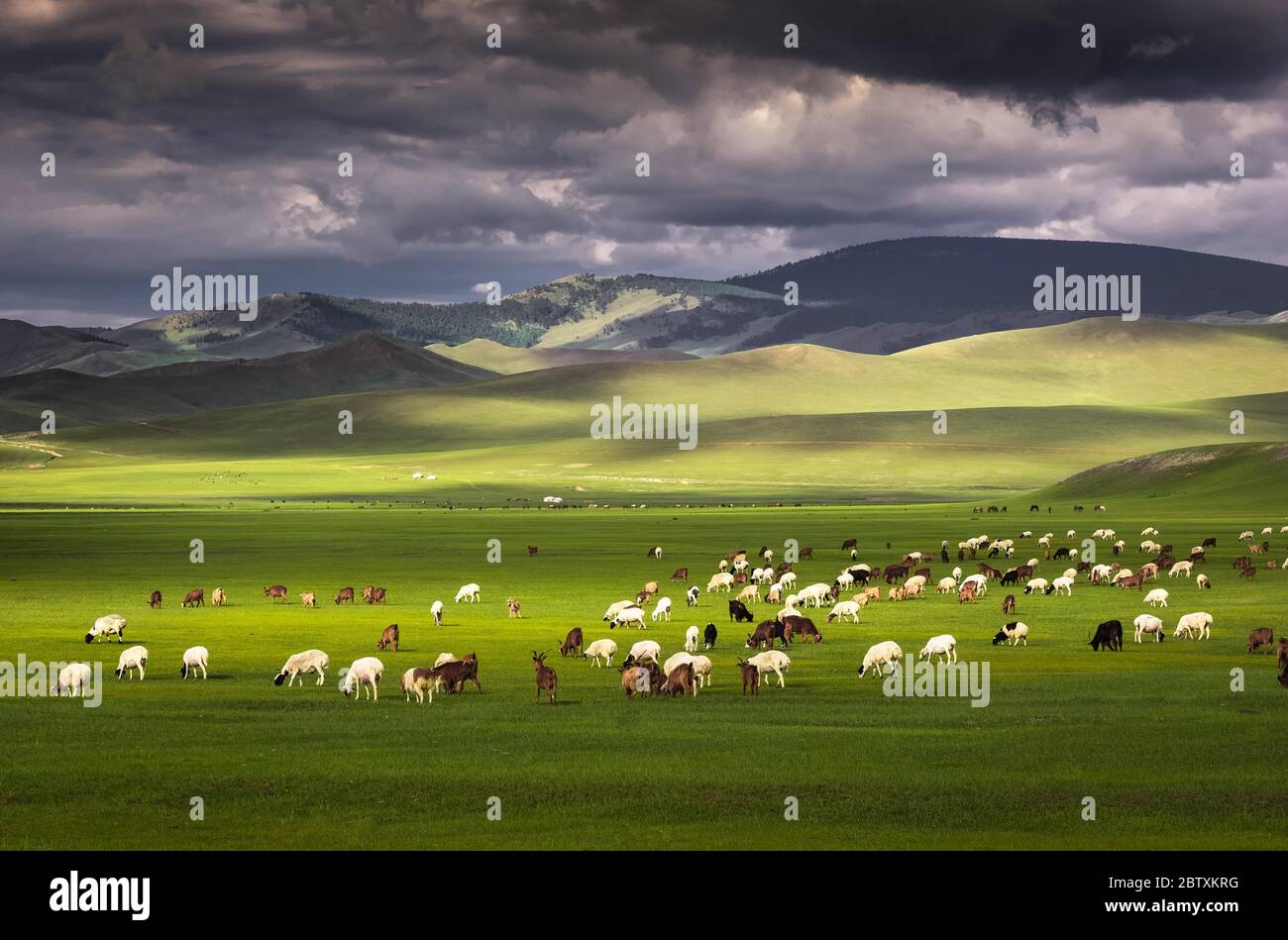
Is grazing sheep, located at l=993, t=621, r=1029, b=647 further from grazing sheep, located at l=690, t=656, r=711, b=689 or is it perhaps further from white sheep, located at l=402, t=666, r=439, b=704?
white sheep, located at l=402, t=666, r=439, b=704

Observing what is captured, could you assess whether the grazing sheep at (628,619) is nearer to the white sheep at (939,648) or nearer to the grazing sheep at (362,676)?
the white sheep at (939,648)

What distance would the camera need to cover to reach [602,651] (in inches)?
1259

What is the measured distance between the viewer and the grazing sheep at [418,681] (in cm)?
2645

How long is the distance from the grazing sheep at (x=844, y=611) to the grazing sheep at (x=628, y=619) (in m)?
5.54

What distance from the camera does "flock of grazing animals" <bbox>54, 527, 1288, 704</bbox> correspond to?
27.0m

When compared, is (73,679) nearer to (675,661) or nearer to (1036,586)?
(675,661)

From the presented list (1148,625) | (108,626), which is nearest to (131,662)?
(108,626)

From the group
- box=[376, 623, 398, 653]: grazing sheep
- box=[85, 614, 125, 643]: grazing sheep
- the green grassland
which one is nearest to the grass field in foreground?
the green grassland

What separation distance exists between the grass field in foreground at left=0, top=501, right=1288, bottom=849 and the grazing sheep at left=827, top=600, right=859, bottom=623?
1.65 feet

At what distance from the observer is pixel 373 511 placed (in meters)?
121

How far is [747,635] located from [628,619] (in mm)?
3579
